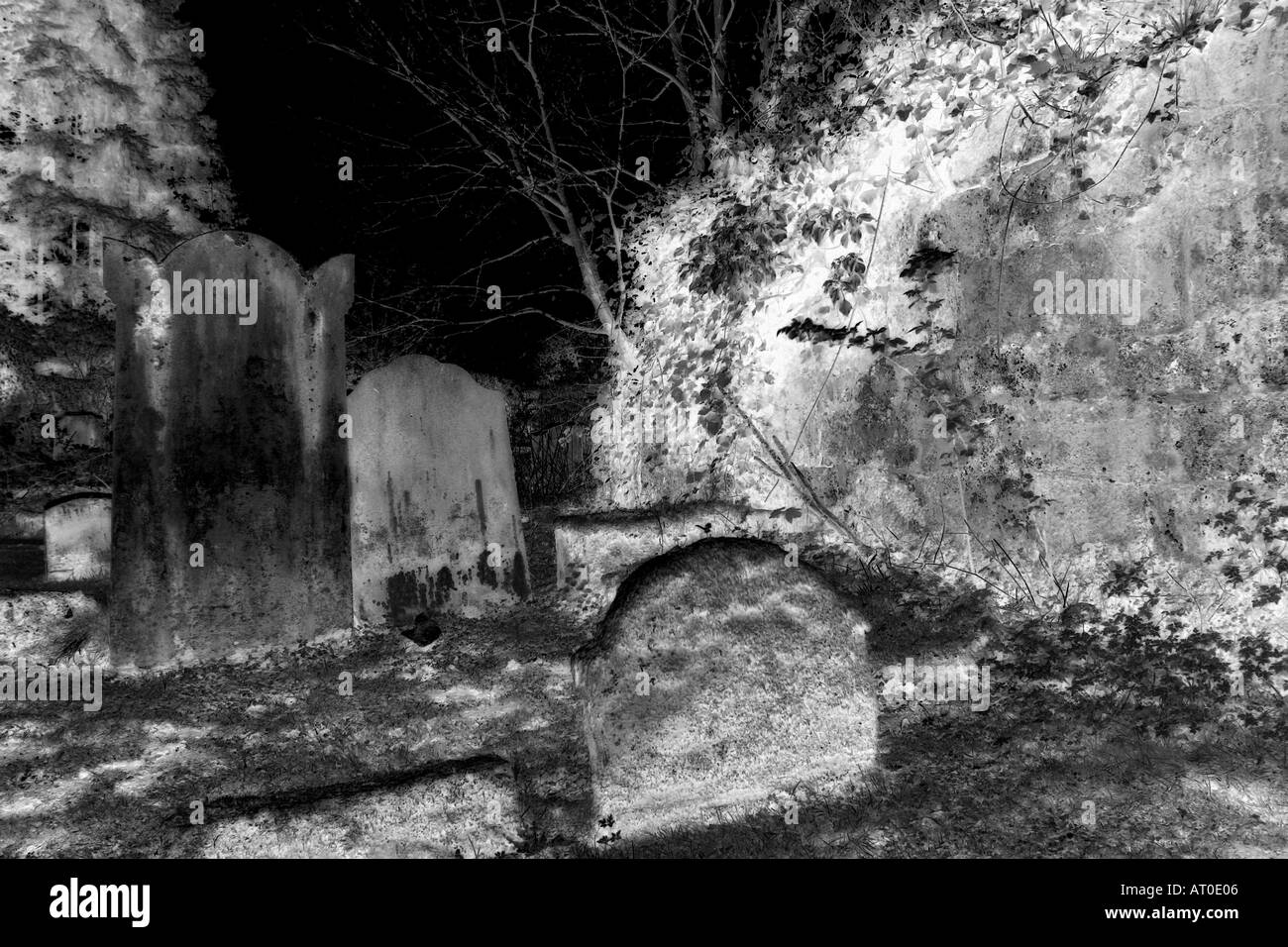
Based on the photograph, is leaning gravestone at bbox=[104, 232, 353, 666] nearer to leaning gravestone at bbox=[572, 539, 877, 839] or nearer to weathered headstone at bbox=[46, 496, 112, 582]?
weathered headstone at bbox=[46, 496, 112, 582]

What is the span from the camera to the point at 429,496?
4.57 m

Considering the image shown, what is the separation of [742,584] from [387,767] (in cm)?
166

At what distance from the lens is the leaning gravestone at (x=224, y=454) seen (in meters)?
3.81

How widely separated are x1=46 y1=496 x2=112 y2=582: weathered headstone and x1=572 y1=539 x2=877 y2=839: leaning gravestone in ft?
11.9

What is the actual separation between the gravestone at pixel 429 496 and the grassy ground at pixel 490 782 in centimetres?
80

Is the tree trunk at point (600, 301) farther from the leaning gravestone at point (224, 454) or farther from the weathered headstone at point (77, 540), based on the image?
the weathered headstone at point (77, 540)

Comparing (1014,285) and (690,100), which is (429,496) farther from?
(690,100)

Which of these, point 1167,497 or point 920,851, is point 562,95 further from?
point 920,851

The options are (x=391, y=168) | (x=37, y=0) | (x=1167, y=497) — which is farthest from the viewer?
(x=37, y=0)

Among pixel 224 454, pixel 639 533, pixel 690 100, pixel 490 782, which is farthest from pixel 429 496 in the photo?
pixel 690 100

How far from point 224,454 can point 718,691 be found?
2978 mm

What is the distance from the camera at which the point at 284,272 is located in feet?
13.4

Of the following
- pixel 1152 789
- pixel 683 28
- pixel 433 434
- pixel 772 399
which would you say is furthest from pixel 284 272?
pixel 1152 789

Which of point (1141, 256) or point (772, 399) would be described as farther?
point (772, 399)
